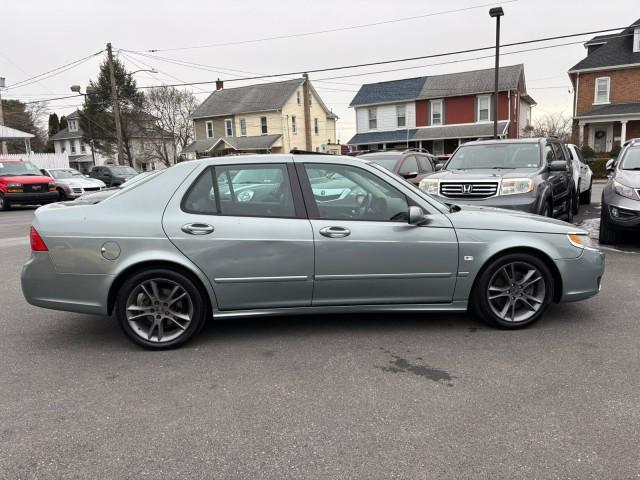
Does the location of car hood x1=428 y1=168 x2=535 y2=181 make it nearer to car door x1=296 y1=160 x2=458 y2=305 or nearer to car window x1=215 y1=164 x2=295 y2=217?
car door x1=296 y1=160 x2=458 y2=305

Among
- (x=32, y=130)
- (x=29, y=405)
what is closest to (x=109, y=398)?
(x=29, y=405)

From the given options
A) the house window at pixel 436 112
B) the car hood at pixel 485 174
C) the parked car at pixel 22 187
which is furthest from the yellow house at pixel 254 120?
the car hood at pixel 485 174

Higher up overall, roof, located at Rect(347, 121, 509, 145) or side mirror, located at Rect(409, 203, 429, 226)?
roof, located at Rect(347, 121, 509, 145)

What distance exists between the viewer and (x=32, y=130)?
205 feet

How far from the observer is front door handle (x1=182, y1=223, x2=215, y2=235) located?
164 inches

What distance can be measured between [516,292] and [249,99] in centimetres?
4154

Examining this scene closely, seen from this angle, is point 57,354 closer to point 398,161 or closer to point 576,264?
point 576,264

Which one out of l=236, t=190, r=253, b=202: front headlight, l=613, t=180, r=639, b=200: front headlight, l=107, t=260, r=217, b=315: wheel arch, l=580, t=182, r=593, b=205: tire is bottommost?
l=580, t=182, r=593, b=205: tire

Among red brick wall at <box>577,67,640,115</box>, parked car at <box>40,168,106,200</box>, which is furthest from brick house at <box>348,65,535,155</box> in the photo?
parked car at <box>40,168,106,200</box>

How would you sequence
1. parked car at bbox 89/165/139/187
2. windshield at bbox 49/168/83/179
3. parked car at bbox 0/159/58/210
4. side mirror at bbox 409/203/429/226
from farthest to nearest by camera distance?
parked car at bbox 89/165/139/187 < windshield at bbox 49/168/83/179 < parked car at bbox 0/159/58/210 < side mirror at bbox 409/203/429/226

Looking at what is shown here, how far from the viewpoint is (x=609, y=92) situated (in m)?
31.5

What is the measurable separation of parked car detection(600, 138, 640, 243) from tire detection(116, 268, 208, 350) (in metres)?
6.47

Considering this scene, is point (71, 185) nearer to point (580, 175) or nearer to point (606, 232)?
point (580, 175)

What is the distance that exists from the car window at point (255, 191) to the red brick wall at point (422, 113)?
35.7m
